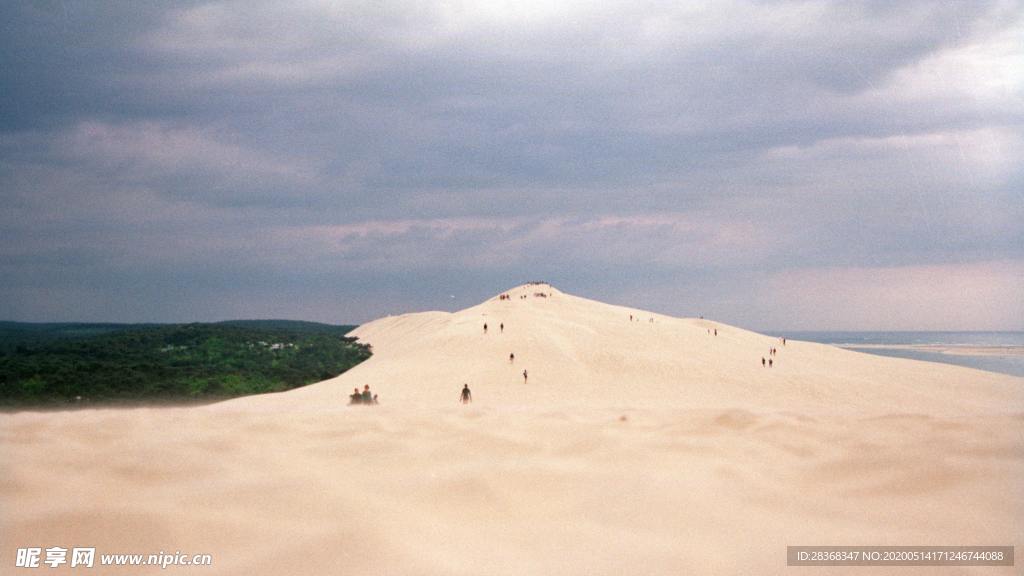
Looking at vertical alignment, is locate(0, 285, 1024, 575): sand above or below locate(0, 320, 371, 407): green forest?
above

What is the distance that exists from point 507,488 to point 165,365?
43.5 metres

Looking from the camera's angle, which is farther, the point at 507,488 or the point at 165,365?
the point at 165,365

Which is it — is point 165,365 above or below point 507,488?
below

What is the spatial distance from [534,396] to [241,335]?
41.4 meters

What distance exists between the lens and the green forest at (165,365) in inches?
1243

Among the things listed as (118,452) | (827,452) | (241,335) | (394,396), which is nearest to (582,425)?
(827,452)

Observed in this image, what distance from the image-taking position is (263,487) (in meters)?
4.38

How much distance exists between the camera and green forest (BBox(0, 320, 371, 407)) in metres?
31.6

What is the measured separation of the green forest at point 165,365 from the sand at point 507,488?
2744 cm

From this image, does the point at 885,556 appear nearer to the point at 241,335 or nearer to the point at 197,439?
the point at 197,439

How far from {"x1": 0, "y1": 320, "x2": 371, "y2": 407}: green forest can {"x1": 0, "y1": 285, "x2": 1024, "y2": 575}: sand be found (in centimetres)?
2744

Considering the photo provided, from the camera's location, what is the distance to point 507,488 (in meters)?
4.47

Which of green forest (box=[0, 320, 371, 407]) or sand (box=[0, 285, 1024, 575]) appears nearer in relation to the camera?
sand (box=[0, 285, 1024, 575])

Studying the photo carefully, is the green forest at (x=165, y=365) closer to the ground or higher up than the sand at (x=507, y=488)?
closer to the ground
